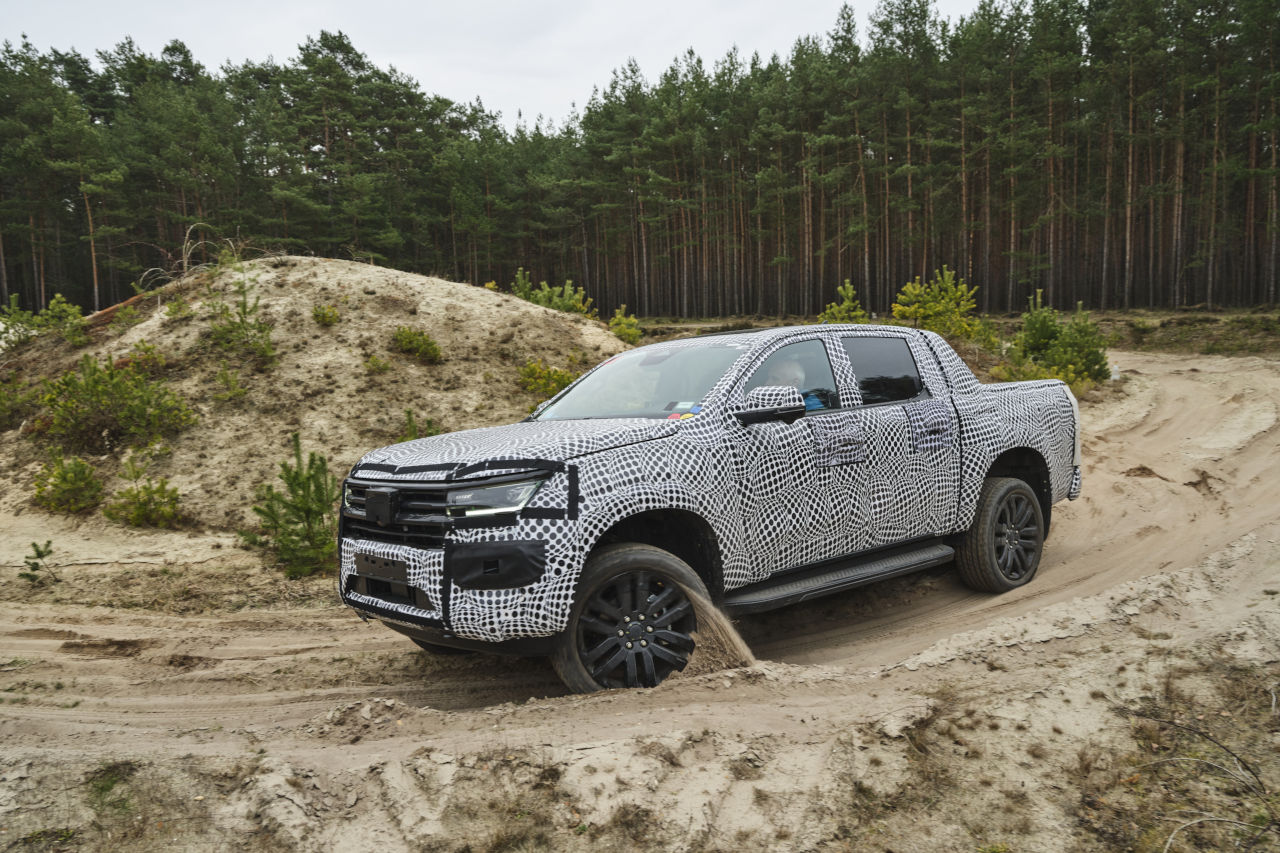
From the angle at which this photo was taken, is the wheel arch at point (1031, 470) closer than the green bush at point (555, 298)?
Yes

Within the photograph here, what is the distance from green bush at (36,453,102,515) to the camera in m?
8.13

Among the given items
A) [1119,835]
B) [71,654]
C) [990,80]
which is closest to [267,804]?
[1119,835]

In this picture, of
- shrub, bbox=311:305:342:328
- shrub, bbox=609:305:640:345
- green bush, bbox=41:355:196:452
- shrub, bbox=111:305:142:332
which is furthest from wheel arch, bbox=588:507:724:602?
shrub, bbox=111:305:142:332

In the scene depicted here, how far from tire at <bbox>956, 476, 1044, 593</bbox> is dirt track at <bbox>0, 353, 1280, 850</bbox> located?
193 mm

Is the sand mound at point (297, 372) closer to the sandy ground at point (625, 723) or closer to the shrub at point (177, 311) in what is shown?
the shrub at point (177, 311)

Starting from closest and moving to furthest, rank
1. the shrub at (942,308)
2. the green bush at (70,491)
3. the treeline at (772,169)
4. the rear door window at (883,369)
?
1. the rear door window at (883,369)
2. the green bush at (70,491)
3. the shrub at (942,308)
4. the treeline at (772,169)

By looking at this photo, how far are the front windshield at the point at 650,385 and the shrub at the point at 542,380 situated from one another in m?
5.97

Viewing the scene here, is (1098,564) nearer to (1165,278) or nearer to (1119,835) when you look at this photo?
(1119,835)

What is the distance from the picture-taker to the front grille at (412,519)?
141 inches

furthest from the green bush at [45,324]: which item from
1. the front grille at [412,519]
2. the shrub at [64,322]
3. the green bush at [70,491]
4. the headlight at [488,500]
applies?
the headlight at [488,500]

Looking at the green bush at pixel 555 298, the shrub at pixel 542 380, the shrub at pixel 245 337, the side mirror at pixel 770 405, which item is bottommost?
the side mirror at pixel 770 405

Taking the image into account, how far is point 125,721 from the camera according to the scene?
3.99m

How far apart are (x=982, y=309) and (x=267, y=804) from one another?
43275 mm

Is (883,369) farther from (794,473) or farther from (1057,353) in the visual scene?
(1057,353)
